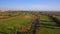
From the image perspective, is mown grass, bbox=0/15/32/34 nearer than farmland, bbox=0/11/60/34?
No

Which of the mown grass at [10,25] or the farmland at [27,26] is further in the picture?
the mown grass at [10,25]

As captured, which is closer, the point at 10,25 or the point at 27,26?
the point at 10,25

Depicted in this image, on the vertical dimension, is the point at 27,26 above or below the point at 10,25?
below
